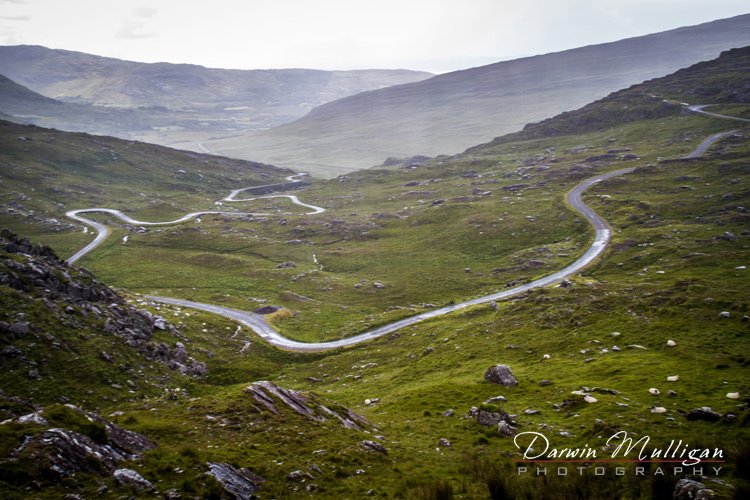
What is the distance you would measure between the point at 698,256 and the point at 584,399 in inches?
2454

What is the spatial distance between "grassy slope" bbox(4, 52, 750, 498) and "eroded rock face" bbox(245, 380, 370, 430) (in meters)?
1.49

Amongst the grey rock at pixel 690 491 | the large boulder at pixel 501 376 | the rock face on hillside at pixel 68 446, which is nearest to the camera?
the grey rock at pixel 690 491

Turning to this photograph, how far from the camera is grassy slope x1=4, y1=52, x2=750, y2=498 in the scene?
27.1 metres

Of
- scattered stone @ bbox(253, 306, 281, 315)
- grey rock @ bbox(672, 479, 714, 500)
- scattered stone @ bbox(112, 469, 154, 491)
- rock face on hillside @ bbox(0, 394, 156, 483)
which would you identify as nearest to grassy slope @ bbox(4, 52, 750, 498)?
scattered stone @ bbox(112, 469, 154, 491)

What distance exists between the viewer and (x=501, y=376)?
44.0 metres

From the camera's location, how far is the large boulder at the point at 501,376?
1706 inches

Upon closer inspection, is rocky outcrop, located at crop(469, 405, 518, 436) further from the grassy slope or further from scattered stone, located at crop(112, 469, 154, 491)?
scattered stone, located at crop(112, 469, 154, 491)

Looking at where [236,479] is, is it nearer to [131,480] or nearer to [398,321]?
[131,480]

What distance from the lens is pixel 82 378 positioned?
43.1m

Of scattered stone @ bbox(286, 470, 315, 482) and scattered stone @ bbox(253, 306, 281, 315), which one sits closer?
scattered stone @ bbox(286, 470, 315, 482)

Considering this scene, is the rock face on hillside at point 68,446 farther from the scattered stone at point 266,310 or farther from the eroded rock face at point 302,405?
the scattered stone at point 266,310

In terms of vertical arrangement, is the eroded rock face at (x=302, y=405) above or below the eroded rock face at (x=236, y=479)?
below

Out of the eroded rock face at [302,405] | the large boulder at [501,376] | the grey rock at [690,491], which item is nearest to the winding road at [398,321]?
the large boulder at [501,376]

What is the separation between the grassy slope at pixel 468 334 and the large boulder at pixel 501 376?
120cm
